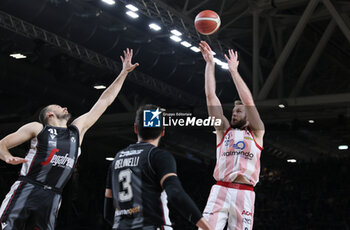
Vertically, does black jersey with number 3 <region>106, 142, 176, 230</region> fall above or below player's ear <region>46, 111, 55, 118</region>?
below

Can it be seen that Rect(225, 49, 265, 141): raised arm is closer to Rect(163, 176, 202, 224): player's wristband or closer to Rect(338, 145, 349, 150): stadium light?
Rect(163, 176, 202, 224): player's wristband

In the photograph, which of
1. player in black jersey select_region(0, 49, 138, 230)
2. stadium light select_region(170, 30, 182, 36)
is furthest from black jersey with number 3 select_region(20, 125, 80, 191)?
stadium light select_region(170, 30, 182, 36)

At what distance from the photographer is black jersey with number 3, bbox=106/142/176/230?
393cm

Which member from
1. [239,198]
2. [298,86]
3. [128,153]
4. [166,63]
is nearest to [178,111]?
[166,63]

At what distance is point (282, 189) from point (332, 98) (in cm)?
657

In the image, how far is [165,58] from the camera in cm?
1739

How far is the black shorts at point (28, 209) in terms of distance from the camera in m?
5.30

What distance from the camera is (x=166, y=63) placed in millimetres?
17516

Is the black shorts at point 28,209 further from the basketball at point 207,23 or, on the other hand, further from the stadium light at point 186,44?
the stadium light at point 186,44

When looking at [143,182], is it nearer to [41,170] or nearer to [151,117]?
[151,117]

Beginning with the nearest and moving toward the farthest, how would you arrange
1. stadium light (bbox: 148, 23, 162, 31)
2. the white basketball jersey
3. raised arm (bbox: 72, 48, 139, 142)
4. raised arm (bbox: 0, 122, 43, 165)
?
raised arm (bbox: 0, 122, 43, 165) → raised arm (bbox: 72, 48, 139, 142) → the white basketball jersey → stadium light (bbox: 148, 23, 162, 31)

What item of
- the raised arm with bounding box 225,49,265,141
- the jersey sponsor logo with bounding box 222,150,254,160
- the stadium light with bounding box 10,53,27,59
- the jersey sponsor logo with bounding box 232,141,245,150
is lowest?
the jersey sponsor logo with bounding box 222,150,254,160

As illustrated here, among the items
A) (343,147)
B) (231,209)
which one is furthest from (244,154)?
(343,147)

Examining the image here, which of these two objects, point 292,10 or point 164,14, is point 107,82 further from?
point 292,10
